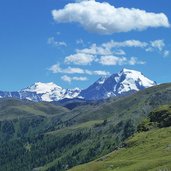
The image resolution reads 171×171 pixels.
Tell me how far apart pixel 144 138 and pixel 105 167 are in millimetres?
58083

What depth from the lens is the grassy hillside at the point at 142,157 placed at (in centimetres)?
11623

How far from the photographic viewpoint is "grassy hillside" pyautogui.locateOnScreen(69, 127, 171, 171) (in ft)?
381

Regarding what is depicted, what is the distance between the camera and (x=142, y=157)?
144750 millimetres

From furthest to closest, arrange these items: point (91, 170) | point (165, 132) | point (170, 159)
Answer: point (165, 132) → point (91, 170) → point (170, 159)

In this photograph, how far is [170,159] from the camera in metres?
116

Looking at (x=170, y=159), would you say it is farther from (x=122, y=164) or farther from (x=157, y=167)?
(x=122, y=164)

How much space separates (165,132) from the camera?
195125mm

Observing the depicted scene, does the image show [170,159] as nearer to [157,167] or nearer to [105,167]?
[157,167]

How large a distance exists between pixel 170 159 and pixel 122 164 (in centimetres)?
2308

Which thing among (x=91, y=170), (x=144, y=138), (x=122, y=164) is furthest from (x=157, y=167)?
(x=144, y=138)

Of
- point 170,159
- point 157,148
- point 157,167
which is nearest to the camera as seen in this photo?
point 157,167

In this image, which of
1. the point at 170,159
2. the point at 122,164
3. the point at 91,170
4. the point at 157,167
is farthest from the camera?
the point at 91,170

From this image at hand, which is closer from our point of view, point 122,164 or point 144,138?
point 122,164

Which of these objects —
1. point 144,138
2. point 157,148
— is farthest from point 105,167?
point 144,138
